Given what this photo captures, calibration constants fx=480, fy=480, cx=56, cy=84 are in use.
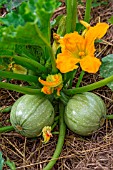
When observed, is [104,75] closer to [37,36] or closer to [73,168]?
[73,168]

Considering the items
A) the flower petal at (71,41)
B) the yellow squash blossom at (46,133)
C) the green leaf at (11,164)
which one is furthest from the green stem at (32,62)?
the green leaf at (11,164)

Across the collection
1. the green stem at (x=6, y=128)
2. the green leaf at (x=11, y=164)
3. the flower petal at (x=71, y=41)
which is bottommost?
the green leaf at (x=11, y=164)

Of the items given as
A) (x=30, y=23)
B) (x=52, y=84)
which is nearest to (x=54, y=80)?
(x=52, y=84)

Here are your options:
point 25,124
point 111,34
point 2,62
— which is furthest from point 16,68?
point 111,34

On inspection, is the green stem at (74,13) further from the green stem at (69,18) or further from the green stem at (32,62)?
the green stem at (32,62)

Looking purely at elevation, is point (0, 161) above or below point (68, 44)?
below

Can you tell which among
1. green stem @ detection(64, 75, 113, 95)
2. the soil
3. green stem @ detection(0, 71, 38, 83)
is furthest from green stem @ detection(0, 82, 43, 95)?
the soil

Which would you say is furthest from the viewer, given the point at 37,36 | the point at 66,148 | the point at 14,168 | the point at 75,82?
the point at 75,82

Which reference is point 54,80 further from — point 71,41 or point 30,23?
point 30,23
